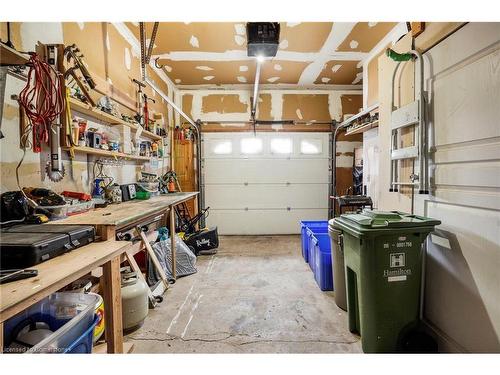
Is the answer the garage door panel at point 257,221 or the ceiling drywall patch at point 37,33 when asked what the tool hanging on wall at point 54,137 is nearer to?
the ceiling drywall patch at point 37,33

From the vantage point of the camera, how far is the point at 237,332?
2016 mm

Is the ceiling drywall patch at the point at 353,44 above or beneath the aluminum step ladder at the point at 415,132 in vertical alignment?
above

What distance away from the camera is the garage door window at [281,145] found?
5.42 meters

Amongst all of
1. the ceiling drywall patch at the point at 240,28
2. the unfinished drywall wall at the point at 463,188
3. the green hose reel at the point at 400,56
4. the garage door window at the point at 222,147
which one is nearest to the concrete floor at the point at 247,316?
the unfinished drywall wall at the point at 463,188

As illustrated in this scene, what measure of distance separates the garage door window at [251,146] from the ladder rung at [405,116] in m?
3.39

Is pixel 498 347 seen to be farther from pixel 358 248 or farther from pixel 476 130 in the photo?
pixel 476 130

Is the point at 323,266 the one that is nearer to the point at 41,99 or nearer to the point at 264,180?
the point at 41,99

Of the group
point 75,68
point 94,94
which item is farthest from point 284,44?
point 75,68

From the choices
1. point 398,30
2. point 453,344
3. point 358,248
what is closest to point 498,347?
point 453,344

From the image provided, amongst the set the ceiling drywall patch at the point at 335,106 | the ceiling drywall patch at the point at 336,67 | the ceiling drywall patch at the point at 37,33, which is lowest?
the ceiling drywall patch at the point at 37,33

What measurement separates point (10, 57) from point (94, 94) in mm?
1074

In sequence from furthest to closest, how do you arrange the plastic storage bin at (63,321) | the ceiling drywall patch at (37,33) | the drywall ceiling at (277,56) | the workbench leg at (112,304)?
the drywall ceiling at (277,56)
the ceiling drywall patch at (37,33)
the workbench leg at (112,304)
the plastic storage bin at (63,321)

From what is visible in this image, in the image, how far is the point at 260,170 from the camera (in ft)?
17.9

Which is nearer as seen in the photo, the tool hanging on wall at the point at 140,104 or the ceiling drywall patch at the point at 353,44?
the tool hanging on wall at the point at 140,104
